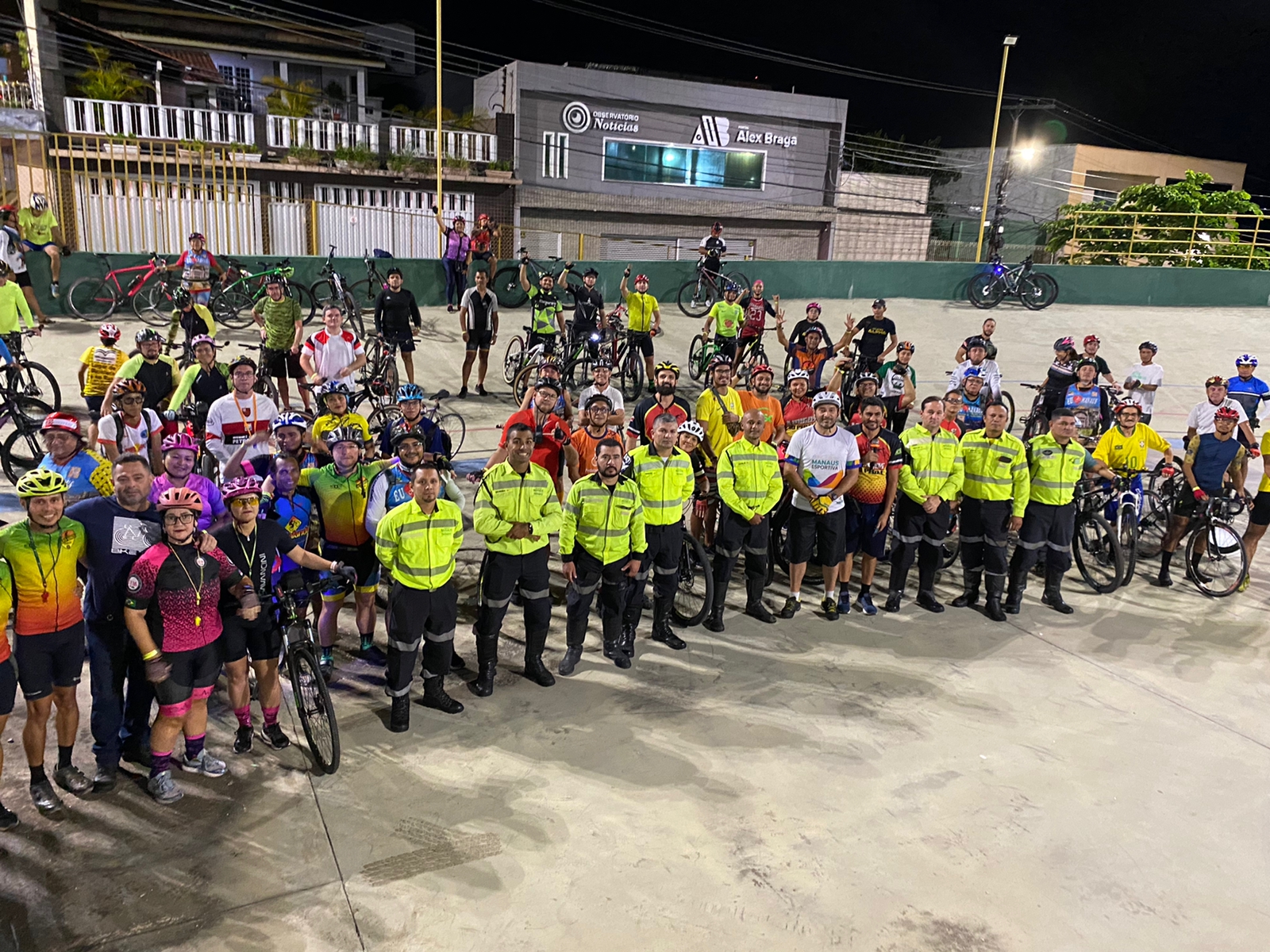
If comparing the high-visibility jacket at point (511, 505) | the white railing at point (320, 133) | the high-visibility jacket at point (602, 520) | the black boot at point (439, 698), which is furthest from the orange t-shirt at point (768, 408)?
A: the white railing at point (320, 133)

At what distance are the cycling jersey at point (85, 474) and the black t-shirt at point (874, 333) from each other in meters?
9.88

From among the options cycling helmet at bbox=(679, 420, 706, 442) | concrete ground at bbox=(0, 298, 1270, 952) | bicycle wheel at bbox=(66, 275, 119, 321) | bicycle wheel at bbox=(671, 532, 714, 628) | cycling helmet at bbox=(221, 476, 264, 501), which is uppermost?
bicycle wheel at bbox=(66, 275, 119, 321)

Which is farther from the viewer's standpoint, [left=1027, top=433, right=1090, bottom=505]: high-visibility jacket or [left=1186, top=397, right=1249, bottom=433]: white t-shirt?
[left=1186, top=397, right=1249, bottom=433]: white t-shirt

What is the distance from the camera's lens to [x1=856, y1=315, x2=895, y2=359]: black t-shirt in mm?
12852

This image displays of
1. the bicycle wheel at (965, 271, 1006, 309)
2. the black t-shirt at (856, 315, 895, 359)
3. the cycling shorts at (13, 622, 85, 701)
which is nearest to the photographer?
the cycling shorts at (13, 622, 85, 701)

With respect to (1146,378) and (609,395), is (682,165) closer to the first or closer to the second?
(1146,378)

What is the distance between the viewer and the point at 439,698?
618 cm

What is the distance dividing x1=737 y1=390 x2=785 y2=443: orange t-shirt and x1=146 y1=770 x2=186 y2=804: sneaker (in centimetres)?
597

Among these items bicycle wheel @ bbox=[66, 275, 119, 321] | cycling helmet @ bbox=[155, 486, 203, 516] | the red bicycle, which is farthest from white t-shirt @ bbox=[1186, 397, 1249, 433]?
bicycle wheel @ bbox=[66, 275, 119, 321]

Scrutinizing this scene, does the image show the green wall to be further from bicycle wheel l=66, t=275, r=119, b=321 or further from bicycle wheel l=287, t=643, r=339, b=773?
bicycle wheel l=287, t=643, r=339, b=773

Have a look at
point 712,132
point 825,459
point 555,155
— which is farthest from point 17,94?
point 825,459

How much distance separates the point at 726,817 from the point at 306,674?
2.72 m

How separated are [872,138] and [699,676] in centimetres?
3490

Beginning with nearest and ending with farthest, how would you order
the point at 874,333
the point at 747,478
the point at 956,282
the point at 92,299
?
the point at 747,478
the point at 874,333
the point at 92,299
the point at 956,282
